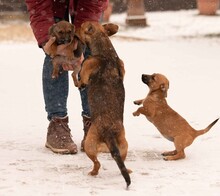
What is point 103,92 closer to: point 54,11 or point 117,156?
point 117,156

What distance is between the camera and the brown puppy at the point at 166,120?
17.6 ft

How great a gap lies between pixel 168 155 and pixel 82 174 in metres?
0.89

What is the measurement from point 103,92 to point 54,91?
86 centimetres

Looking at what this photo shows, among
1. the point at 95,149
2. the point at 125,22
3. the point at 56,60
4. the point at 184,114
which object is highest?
Answer: the point at 56,60

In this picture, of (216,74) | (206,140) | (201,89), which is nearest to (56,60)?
(206,140)

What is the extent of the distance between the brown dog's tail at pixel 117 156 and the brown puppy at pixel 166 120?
0.79m

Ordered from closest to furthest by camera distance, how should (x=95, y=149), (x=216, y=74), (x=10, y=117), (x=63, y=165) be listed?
1. (x=95, y=149)
2. (x=63, y=165)
3. (x=10, y=117)
4. (x=216, y=74)

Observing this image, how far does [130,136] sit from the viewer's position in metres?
6.24

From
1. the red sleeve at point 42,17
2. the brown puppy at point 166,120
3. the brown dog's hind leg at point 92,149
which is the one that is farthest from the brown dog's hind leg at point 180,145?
the red sleeve at point 42,17

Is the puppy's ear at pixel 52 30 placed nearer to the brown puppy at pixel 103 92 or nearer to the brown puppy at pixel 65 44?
the brown puppy at pixel 65 44

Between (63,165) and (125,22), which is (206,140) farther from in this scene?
(125,22)

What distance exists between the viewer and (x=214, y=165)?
16.9 feet

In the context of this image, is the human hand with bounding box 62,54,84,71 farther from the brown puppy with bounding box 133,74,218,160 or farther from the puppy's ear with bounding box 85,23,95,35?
the brown puppy with bounding box 133,74,218,160

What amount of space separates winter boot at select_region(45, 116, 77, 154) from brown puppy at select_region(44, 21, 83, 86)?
1.60 feet
